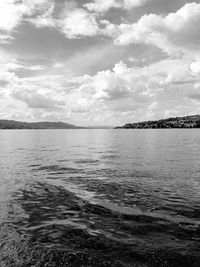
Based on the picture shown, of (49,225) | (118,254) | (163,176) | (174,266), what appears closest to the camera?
(174,266)

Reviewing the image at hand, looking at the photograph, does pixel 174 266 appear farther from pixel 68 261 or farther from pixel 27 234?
pixel 27 234

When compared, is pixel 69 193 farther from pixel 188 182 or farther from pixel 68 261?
pixel 188 182

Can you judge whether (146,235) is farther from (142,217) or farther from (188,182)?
(188,182)

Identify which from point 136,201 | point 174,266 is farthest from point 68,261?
point 136,201

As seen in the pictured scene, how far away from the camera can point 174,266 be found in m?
10.0

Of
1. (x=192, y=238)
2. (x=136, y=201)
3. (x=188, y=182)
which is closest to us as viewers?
(x=192, y=238)

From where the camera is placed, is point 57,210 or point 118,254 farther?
point 57,210

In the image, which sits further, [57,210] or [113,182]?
[113,182]

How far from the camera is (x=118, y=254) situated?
10805 millimetres

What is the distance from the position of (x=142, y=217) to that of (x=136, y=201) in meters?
3.42

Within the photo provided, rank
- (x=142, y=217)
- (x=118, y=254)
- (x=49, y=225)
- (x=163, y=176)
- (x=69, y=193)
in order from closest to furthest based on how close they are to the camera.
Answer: (x=118, y=254)
(x=49, y=225)
(x=142, y=217)
(x=69, y=193)
(x=163, y=176)

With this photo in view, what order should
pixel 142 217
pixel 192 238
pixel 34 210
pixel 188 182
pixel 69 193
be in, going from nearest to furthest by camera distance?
pixel 192 238
pixel 142 217
pixel 34 210
pixel 69 193
pixel 188 182

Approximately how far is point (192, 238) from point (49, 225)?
311 inches

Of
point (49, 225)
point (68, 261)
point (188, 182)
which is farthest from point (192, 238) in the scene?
point (188, 182)
